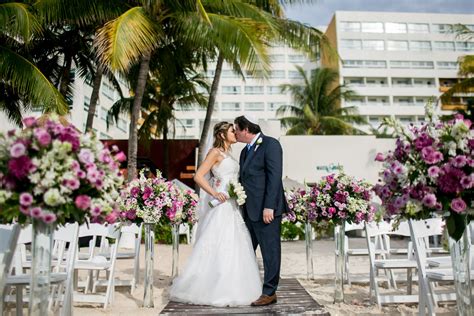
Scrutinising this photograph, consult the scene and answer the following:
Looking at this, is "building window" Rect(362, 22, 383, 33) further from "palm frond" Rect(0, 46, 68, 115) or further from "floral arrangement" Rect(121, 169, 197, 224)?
"floral arrangement" Rect(121, 169, 197, 224)

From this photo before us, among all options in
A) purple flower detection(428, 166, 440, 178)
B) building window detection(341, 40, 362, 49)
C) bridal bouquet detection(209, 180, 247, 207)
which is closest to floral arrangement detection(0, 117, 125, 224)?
purple flower detection(428, 166, 440, 178)

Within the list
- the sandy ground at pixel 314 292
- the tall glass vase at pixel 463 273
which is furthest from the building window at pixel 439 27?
the tall glass vase at pixel 463 273

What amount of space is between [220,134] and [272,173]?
103 centimetres

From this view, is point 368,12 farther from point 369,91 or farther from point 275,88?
point 275,88

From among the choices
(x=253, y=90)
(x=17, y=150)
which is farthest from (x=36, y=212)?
(x=253, y=90)

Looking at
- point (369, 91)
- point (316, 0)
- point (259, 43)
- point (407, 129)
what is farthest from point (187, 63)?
point (369, 91)

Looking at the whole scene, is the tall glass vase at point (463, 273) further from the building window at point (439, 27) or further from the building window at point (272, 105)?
the building window at point (439, 27)

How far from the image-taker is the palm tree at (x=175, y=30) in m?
10.5

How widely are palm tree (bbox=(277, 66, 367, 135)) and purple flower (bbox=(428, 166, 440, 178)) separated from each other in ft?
89.1

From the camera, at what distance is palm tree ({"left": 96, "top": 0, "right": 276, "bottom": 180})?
10461mm

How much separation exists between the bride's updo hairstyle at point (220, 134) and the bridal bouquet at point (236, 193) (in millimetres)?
537

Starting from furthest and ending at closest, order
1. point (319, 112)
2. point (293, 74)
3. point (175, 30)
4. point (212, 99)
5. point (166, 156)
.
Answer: point (293, 74)
point (319, 112)
point (166, 156)
point (212, 99)
point (175, 30)

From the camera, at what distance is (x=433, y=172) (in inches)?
113

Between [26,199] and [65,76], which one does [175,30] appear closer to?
[65,76]
